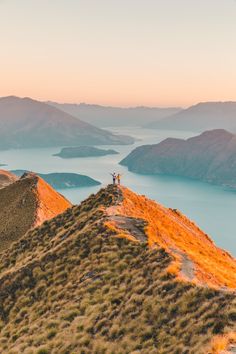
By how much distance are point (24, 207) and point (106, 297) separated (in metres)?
59.2

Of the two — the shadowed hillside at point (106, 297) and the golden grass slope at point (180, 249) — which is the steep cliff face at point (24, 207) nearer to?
the shadowed hillside at point (106, 297)

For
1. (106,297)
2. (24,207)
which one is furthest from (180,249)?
→ (24,207)

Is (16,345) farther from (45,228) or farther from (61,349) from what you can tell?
(45,228)

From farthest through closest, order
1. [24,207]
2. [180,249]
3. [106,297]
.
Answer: [24,207] < [180,249] < [106,297]

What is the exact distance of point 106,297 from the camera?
28125mm

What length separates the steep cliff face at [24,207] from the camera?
72694 mm

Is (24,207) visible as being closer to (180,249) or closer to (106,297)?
(180,249)

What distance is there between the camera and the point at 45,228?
5328 centimetres

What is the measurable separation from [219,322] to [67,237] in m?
26.3

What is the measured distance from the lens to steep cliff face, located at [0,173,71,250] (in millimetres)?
72694

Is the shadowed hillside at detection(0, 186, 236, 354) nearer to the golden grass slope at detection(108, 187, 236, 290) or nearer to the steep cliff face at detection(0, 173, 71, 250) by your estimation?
the golden grass slope at detection(108, 187, 236, 290)

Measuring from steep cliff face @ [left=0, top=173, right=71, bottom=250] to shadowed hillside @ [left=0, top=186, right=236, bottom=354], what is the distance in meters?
22.9

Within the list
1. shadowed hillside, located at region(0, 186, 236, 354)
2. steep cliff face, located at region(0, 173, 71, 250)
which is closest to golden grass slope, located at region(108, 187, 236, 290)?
shadowed hillside, located at region(0, 186, 236, 354)

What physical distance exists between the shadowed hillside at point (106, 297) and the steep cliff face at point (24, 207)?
2288 centimetres
